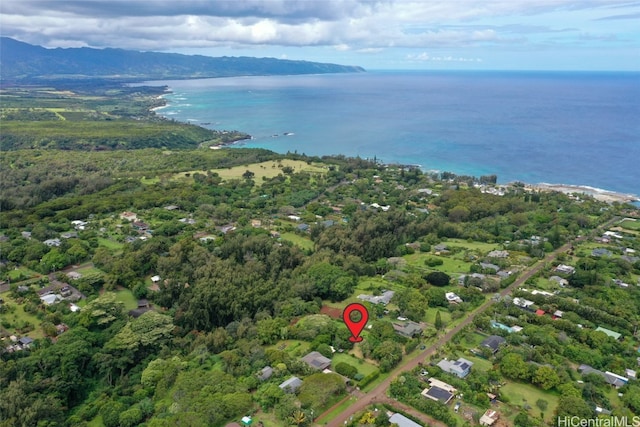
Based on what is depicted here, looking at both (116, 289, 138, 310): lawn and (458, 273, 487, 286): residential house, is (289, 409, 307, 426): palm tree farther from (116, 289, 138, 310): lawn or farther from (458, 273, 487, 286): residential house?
(458, 273, 487, 286): residential house

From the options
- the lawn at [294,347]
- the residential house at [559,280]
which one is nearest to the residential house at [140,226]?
the lawn at [294,347]

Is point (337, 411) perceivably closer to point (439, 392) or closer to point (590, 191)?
point (439, 392)

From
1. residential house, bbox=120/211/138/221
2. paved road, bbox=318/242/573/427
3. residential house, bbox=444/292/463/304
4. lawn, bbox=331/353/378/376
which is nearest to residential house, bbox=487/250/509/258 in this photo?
paved road, bbox=318/242/573/427

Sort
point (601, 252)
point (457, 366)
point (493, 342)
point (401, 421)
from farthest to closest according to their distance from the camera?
point (601, 252) < point (493, 342) < point (457, 366) < point (401, 421)

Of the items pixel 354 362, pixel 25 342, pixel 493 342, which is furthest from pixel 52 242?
pixel 493 342

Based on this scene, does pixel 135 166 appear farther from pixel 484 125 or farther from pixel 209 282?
pixel 484 125

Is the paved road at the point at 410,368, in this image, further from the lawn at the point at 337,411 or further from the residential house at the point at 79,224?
the residential house at the point at 79,224

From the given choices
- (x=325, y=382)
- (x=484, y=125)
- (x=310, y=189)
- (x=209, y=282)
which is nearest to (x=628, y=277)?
(x=325, y=382)
